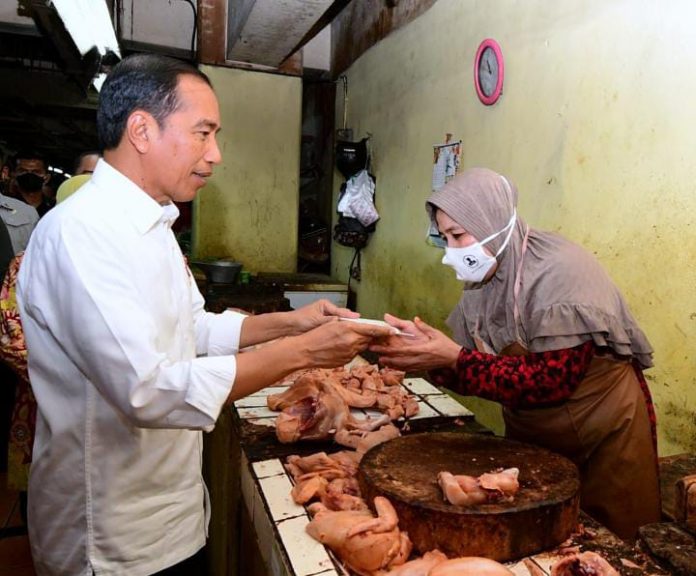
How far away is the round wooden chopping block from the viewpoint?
155cm

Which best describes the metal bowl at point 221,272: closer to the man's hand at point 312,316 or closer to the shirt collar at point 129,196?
the man's hand at point 312,316

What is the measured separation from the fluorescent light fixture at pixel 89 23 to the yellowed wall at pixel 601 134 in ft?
9.67

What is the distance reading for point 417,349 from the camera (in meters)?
2.23

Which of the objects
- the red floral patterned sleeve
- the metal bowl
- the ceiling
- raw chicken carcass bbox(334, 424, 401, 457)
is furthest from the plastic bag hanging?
the red floral patterned sleeve

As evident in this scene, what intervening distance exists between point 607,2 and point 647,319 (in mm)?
1807

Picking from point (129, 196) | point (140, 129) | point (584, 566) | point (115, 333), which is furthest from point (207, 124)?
point (584, 566)

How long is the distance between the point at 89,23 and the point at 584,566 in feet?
18.1

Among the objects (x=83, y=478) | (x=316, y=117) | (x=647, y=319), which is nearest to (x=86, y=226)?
(x=83, y=478)

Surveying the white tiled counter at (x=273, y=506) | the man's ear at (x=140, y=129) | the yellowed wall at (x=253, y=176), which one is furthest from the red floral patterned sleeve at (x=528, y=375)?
the yellowed wall at (x=253, y=176)

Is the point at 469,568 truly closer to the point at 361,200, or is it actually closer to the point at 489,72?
the point at 489,72

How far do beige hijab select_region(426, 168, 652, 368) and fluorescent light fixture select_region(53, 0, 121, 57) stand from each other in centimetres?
377

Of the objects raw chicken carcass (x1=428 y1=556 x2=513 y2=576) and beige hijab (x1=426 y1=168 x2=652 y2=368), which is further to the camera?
beige hijab (x1=426 y1=168 x2=652 y2=368)

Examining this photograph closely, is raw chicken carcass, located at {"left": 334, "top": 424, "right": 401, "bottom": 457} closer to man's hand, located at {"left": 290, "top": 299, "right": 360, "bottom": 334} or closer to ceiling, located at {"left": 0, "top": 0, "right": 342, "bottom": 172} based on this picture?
man's hand, located at {"left": 290, "top": 299, "right": 360, "bottom": 334}

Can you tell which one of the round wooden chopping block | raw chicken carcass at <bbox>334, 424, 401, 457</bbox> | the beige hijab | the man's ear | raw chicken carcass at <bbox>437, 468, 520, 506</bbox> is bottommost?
raw chicken carcass at <bbox>334, 424, 401, 457</bbox>
